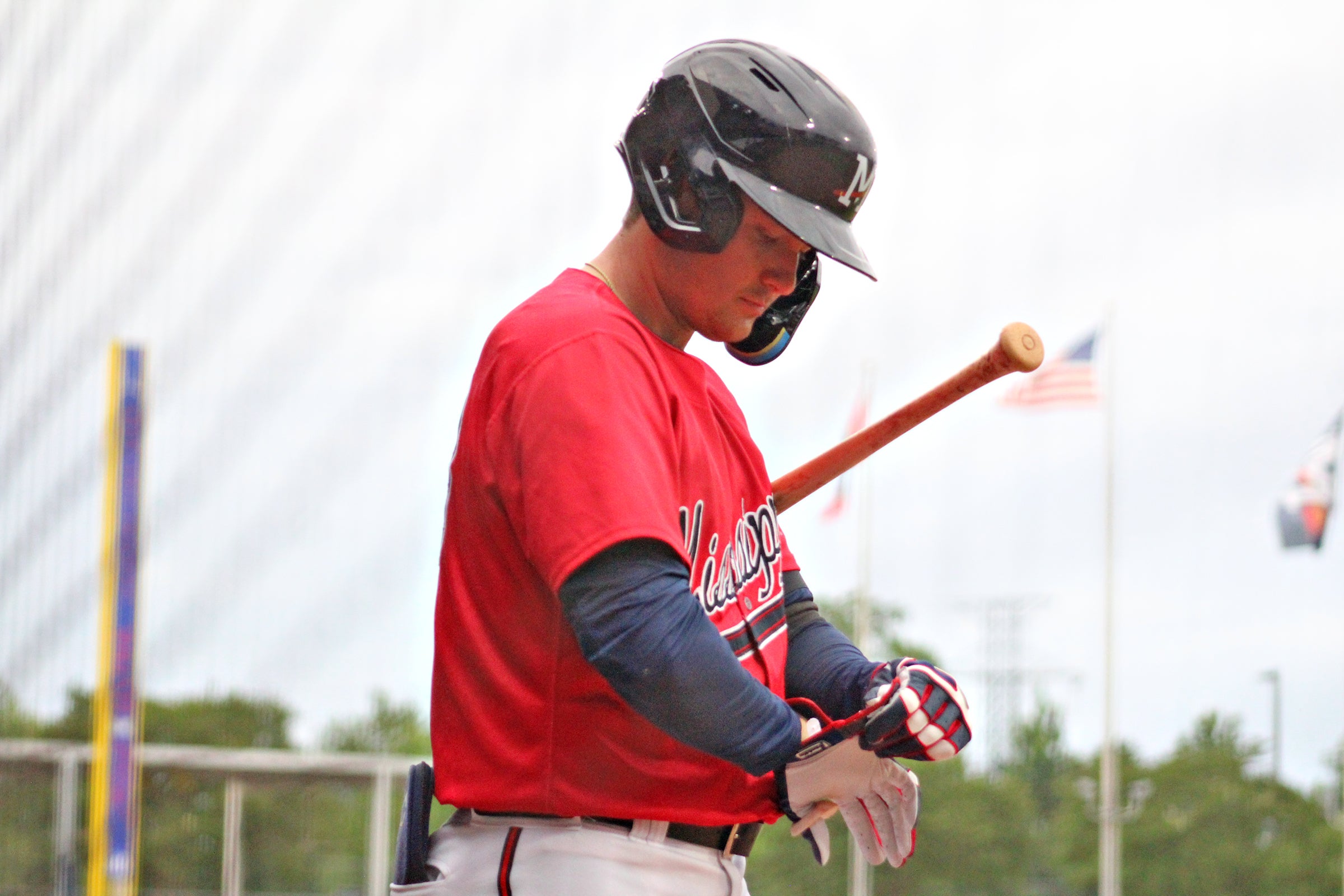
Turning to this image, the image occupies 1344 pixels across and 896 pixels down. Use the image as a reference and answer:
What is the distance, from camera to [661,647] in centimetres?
140

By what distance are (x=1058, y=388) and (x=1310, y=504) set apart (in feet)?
11.1

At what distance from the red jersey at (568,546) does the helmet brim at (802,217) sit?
18 centimetres

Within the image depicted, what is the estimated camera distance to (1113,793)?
19.4 meters

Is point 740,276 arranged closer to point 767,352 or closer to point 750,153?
point 750,153

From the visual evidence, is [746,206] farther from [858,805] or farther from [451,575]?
[858,805]

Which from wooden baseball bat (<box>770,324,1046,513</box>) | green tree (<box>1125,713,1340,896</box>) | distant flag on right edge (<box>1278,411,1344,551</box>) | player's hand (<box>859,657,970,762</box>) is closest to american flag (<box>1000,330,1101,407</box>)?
distant flag on right edge (<box>1278,411,1344,551</box>)

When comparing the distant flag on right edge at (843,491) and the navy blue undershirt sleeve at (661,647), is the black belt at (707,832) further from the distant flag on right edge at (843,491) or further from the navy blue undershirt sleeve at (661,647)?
the distant flag on right edge at (843,491)

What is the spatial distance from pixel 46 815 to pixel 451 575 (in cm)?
1856

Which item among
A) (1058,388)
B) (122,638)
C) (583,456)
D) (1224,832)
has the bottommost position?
(1224,832)

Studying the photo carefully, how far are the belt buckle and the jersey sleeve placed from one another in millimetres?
375

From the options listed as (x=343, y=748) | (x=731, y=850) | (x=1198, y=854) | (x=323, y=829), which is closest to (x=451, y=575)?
(x=731, y=850)

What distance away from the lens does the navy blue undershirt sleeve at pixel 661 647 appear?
55.2 inches

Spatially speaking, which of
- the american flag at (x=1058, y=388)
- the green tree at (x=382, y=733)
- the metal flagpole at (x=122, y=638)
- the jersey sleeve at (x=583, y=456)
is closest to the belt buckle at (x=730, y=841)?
the jersey sleeve at (x=583, y=456)

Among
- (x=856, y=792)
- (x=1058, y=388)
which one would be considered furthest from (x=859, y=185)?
(x=1058, y=388)
